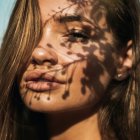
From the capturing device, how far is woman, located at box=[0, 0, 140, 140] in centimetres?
384

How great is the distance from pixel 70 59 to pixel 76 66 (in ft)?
0.21

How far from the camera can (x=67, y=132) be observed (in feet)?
13.4

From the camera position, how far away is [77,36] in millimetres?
4004

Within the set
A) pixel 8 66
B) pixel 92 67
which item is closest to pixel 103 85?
pixel 92 67

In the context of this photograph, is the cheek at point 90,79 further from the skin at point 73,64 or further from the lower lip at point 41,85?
the lower lip at point 41,85

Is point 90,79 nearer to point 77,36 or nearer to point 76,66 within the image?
point 76,66

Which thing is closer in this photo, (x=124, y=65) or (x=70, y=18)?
(x=70, y=18)

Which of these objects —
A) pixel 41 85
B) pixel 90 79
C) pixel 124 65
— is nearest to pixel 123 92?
pixel 124 65

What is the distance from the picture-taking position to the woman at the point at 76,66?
3.84 meters

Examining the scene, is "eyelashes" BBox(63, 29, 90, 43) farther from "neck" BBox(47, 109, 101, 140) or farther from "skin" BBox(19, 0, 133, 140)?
"neck" BBox(47, 109, 101, 140)

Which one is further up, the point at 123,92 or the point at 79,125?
the point at 123,92

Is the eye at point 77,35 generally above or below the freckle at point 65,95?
above

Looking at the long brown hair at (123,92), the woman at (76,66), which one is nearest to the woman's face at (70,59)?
the woman at (76,66)

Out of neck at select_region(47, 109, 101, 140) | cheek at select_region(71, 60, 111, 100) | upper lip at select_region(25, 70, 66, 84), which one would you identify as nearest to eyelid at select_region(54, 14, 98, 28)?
cheek at select_region(71, 60, 111, 100)
